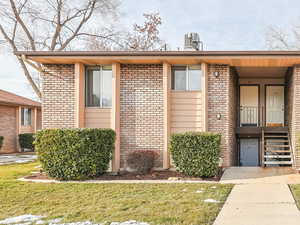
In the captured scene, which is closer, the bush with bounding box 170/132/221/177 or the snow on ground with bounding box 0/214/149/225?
the snow on ground with bounding box 0/214/149/225

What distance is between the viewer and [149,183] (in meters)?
8.45

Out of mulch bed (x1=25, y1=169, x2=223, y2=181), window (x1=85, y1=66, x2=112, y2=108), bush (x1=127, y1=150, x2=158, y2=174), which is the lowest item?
mulch bed (x1=25, y1=169, x2=223, y2=181)

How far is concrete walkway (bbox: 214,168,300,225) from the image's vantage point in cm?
502

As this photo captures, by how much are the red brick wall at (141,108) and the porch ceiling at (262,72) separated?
380 cm

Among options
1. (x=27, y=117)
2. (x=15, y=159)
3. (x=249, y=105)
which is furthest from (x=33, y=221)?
(x=27, y=117)

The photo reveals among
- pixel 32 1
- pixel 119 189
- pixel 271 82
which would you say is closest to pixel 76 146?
pixel 119 189

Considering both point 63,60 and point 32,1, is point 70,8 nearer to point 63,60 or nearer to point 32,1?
point 32,1

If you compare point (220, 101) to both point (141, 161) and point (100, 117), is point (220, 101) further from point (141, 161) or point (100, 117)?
point (100, 117)

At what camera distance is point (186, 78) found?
11.0 meters

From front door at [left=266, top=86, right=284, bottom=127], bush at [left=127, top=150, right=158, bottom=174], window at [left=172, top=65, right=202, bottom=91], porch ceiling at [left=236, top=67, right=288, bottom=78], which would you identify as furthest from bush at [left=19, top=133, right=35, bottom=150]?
front door at [left=266, top=86, right=284, bottom=127]

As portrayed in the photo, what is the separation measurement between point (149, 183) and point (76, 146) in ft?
7.23

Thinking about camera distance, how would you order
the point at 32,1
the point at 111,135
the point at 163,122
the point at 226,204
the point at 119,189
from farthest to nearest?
the point at 32,1
the point at 163,122
the point at 111,135
the point at 119,189
the point at 226,204

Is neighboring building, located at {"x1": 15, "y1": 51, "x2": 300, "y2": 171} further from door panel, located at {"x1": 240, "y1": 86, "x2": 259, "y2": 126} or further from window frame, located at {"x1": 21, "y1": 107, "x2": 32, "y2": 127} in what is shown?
window frame, located at {"x1": 21, "y1": 107, "x2": 32, "y2": 127}

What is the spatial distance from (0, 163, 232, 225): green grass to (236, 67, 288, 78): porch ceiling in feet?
21.1
